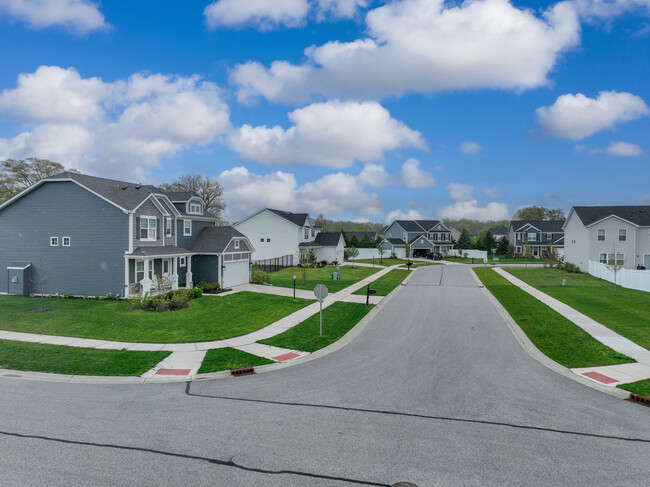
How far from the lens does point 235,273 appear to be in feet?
108

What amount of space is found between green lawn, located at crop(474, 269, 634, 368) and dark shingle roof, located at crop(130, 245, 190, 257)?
2256 cm

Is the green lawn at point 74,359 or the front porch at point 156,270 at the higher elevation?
the front porch at point 156,270

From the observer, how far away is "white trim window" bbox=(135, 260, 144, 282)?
26.4m

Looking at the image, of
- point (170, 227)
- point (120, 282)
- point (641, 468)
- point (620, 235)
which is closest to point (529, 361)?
point (641, 468)

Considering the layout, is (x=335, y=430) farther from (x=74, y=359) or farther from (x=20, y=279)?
(x=20, y=279)

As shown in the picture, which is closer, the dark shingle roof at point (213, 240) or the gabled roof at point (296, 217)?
the dark shingle roof at point (213, 240)

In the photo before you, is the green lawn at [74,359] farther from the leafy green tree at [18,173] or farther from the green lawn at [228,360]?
the leafy green tree at [18,173]

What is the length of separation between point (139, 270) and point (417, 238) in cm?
Answer: 6119

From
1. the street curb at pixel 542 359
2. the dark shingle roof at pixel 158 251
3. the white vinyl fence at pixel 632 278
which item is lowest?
the street curb at pixel 542 359

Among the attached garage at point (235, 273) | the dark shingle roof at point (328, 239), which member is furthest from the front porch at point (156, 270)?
the dark shingle roof at point (328, 239)

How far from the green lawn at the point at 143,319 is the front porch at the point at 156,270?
1.83 m

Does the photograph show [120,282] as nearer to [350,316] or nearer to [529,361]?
[350,316]

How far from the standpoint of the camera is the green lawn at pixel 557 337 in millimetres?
14023

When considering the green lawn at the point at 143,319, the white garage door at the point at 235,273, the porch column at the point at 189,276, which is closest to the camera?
the green lawn at the point at 143,319
